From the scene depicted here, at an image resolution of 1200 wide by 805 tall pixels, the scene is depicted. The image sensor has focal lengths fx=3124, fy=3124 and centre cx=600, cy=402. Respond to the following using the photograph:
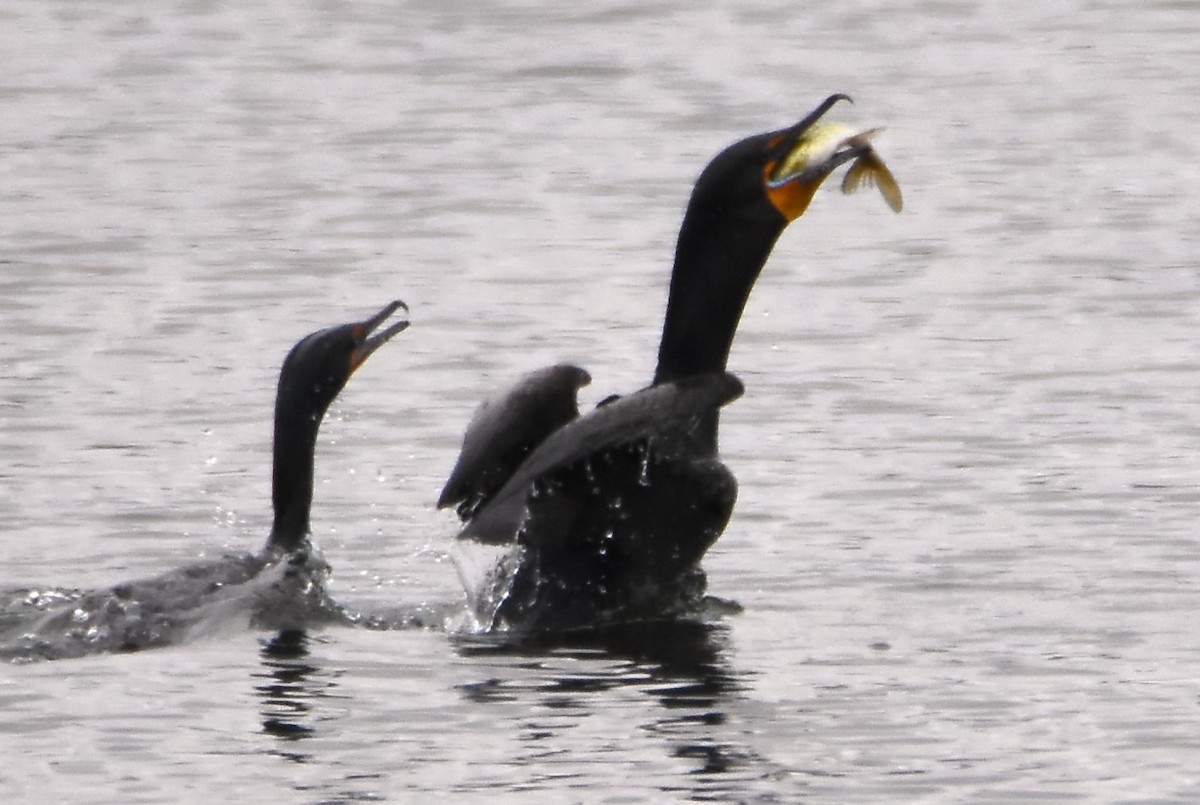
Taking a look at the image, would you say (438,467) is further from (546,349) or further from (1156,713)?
(1156,713)

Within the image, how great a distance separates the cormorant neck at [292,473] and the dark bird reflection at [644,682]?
3.60ft

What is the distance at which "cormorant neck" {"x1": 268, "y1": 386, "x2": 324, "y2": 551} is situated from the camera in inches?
410

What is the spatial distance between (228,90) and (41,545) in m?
10.5

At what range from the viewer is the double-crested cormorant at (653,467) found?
9.57m

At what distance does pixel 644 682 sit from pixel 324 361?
205 cm

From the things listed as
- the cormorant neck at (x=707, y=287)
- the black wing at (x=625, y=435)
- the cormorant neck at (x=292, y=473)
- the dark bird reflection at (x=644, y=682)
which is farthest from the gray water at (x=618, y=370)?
the cormorant neck at (x=707, y=287)

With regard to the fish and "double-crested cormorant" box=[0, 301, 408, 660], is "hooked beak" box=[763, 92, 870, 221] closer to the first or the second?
the fish

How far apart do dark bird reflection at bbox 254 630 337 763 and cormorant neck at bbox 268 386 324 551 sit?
75cm

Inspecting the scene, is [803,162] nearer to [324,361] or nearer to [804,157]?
[804,157]

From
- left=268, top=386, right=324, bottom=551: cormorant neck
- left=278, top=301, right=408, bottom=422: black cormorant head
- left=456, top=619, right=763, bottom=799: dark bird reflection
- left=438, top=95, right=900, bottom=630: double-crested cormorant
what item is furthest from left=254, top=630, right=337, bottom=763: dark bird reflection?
left=278, top=301, right=408, bottom=422: black cormorant head

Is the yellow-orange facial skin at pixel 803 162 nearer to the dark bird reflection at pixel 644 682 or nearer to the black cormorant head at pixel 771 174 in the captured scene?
the black cormorant head at pixel 771 174

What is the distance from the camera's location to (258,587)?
1002cm

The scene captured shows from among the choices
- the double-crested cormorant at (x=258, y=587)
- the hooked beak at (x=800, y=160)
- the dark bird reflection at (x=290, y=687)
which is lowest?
the dark bird reflection at (x=290, y=687)

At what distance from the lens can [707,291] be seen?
31.9 feet
